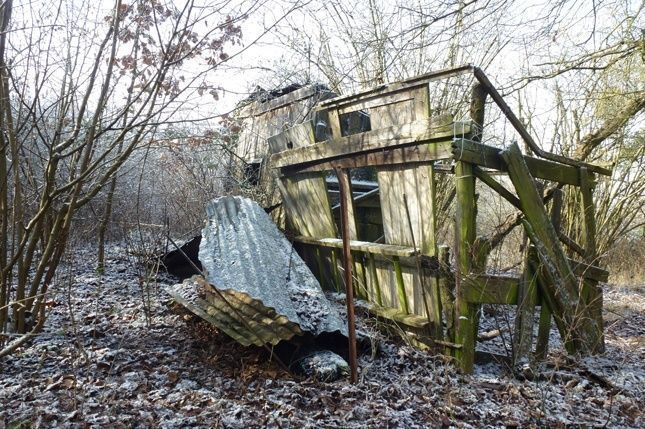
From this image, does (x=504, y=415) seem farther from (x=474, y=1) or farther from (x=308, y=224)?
(x=474, y=1)

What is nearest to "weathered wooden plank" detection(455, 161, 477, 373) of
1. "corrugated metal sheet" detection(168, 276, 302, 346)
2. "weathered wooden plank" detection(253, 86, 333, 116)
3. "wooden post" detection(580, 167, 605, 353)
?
"wooden post" detection(580, 167, 605, 353)

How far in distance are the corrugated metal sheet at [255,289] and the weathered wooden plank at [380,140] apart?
1.27 m

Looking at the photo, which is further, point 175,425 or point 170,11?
point 170,11

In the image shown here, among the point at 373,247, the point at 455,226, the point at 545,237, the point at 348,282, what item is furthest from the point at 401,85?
the point at 348,282

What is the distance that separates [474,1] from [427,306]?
192 inches

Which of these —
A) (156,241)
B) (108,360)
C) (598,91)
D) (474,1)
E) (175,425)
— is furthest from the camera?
(598,91)

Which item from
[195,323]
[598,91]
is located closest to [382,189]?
[195,323]

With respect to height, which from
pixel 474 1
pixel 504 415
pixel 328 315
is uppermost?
pixel 474 1

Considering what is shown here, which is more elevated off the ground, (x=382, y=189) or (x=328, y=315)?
(x=382, y=189)

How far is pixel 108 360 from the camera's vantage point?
462cm

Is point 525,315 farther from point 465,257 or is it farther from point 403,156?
point 403,156

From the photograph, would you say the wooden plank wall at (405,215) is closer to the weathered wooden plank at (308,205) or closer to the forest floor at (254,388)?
the forest floor at (254,388)

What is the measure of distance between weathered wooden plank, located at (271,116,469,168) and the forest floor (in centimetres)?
210

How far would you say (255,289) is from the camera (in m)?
5.09
